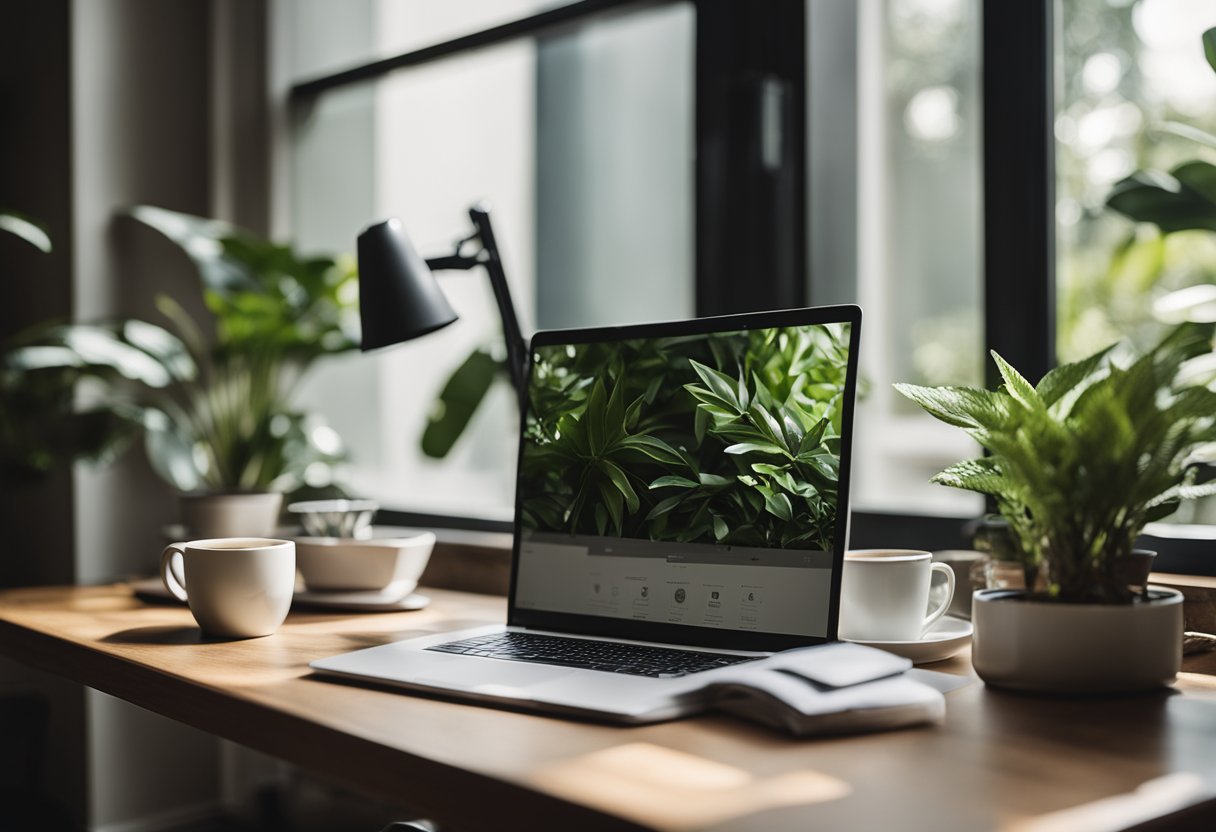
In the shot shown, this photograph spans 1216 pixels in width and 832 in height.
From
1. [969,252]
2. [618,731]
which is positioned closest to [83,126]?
[618,731]

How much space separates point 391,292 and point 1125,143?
180 inches

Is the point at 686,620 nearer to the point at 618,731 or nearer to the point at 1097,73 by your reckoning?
the point at 618,731

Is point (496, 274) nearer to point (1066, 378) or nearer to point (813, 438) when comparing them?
point (813, 438)

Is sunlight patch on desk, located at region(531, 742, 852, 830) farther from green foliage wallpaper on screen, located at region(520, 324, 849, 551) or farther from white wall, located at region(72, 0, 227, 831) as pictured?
white wall, located at region(72, 0, 227, 831)

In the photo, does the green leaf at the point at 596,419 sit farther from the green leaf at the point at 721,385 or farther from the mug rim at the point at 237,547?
the mug rim at the point at 237,547

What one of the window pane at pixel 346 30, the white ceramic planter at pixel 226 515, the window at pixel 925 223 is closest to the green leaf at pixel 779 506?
the white ceramic planter at pixel 226 515

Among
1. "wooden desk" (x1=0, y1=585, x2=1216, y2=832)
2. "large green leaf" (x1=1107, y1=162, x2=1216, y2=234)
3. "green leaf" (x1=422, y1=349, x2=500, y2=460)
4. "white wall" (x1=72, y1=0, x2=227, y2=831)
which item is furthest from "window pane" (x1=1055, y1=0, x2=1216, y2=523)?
"white wall" (x1=72, y1=0, x2=227, y2=831)

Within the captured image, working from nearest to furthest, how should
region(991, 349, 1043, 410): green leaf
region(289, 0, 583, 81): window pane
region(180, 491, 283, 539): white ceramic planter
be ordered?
region(991, 349, 1043, 410): green leaf
region(180, 491, 283, 539): white ceramic planter
region(289, 0, 583, 81): window pane

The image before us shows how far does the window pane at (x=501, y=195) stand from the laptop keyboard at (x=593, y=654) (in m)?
0.84

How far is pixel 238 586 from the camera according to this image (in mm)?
1130

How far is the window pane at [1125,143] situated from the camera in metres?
3.21

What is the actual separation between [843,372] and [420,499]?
5.13 ft

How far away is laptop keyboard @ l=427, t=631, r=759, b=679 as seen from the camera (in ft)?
3.09

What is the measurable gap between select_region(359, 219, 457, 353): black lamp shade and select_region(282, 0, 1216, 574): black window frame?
1.74 ft
